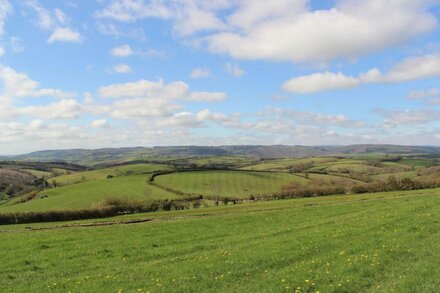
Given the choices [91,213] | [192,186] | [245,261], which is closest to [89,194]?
[192,186]

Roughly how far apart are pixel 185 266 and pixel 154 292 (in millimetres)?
3906

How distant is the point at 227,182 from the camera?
134 metres

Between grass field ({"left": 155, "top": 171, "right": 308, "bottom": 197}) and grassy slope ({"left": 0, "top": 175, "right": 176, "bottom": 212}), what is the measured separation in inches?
339

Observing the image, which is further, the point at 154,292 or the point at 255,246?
the point at 255,246

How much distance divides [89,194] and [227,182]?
4420 cm

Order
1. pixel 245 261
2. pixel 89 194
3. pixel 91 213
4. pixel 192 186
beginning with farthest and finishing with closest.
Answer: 1. pixel 192 186
2. pixel 89 194
3. pixel 91 213
4. pixel 245 261

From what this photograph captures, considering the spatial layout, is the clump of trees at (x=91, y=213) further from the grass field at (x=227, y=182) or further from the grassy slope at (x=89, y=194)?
the grass field at (x=227, y=182)

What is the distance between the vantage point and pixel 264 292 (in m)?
13.1

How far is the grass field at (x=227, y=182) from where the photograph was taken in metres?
120

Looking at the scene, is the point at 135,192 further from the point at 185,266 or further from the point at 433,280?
Answer: the point at 433,280

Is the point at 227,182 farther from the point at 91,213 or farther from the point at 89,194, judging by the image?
the point at 91,213

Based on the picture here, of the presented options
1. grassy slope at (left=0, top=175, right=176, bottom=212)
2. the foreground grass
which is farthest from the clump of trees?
the foreground grass

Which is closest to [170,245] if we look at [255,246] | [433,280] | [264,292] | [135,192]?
[255,246]

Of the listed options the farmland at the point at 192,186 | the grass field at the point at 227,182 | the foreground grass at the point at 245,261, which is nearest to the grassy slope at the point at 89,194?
the farmland at the point at 192,186
